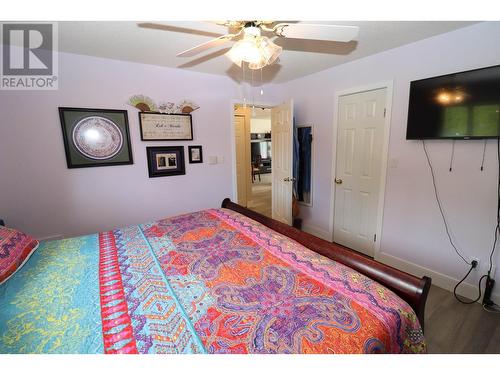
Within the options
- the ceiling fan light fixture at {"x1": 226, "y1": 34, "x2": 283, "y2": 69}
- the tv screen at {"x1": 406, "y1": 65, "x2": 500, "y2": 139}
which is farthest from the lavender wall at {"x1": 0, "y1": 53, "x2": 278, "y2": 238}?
the tv screen at {"x1": 406, "y1": 65, "x2": 500, "y2": 139}

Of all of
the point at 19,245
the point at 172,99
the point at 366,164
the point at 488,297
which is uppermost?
the point at 172,99

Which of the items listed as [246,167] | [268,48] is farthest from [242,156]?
[268,48]

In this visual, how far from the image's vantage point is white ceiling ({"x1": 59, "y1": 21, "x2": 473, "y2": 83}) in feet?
5.70

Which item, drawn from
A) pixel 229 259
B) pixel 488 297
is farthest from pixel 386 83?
pixel 229 259

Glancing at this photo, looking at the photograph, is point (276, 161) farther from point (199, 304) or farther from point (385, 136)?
point (199, 304)

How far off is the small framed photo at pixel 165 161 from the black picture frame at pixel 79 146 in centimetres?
23

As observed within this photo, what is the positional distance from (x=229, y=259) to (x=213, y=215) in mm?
785

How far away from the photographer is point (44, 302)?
39.1 inches

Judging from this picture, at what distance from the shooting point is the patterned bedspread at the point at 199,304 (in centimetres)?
79

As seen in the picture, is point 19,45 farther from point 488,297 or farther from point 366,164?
point 488,297

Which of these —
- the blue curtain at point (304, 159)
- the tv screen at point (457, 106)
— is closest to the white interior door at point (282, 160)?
the blue curtain at point (304, 159)

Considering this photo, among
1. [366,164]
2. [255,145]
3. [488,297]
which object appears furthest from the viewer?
[255,145]

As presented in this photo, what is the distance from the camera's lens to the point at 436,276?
84.4 inches

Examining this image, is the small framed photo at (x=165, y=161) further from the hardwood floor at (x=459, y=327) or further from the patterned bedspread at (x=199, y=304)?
the hardwood floor at (x=459, y=327)
